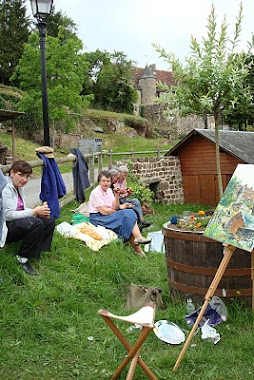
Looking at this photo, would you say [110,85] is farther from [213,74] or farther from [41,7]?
[213,74]

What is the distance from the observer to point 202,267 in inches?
168

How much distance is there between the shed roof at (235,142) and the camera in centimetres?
1854

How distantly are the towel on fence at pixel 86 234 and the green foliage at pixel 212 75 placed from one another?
2092 millimetres

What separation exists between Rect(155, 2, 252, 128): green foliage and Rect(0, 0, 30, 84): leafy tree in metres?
27.6

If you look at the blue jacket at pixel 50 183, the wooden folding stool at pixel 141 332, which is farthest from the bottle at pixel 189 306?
the blue jacket at pixel 50 183

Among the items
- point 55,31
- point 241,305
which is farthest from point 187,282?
point 55,31

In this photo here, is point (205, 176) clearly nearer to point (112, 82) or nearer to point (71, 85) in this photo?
point (71, 85)

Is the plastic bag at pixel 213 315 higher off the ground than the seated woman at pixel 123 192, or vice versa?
the seated woman at pixel 123 192

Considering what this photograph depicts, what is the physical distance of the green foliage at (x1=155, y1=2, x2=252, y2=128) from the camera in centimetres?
503

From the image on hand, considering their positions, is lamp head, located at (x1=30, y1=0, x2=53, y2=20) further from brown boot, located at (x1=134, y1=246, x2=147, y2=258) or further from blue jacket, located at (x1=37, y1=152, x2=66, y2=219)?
brown boot, located at (x1=134, y1=246, x2=147, y2=258)

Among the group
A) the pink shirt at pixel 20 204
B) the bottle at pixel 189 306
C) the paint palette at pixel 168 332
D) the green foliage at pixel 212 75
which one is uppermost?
the green foliage at pixel 212 75

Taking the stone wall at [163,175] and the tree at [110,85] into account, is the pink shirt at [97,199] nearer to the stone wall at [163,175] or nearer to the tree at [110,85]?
the stone wall at [163,175]

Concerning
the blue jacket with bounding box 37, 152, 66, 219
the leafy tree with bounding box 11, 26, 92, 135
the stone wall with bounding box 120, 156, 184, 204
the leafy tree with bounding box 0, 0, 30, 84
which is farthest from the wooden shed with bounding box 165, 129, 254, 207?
the leafy tree with bounding box 0, 0, 30, 84

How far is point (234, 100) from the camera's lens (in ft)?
16.8
